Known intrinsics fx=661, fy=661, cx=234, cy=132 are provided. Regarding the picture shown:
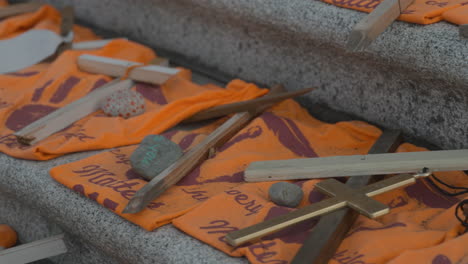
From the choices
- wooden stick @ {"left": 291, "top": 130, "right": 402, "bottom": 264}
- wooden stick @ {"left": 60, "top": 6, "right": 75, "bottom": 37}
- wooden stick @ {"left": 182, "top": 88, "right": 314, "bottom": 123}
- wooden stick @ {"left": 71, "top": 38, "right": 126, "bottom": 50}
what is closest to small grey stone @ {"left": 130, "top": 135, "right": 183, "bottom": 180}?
wooden stick @ {"left": 182, "top": 88, "right": 314, "bottom": 123}

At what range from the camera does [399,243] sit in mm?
1361

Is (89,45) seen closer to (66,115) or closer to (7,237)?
(66,115)

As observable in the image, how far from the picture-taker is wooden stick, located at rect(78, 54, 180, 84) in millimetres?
2227

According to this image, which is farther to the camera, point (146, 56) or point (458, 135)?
point (146, 56)

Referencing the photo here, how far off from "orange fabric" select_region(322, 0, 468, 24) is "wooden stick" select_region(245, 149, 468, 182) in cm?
39

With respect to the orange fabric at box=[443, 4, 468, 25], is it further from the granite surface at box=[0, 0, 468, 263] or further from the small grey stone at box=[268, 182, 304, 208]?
the small grey stone at box=[268, 182, 304, 208]

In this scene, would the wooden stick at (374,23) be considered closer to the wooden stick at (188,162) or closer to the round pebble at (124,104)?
the wooden stick at (188,162)

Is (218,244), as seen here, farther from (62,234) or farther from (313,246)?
(62,234)

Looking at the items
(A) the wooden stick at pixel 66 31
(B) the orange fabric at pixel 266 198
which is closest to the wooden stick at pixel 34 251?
(B) the orange fabric at pixel 266 198

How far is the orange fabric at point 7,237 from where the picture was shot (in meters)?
1.97

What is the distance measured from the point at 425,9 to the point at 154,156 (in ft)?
2.74

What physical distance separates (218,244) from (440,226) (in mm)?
491

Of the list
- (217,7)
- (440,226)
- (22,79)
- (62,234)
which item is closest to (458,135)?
(440,226)

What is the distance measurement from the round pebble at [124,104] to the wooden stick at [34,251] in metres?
0.46
